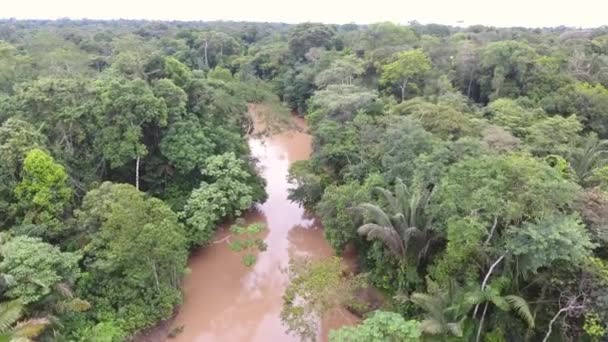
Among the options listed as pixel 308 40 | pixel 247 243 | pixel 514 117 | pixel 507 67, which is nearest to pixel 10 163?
pixel 247 243

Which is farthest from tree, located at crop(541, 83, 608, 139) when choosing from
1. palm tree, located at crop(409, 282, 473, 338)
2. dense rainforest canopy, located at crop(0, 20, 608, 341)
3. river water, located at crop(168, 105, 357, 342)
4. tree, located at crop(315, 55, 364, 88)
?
palm tree, located at crop(409, 282, 473, 338)

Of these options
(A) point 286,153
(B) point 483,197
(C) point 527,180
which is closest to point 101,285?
(B) point 483,197

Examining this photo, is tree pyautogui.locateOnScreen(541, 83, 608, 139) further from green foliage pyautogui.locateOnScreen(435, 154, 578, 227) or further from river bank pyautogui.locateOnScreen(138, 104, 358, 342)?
river bank pyautogui.locateOnScreen(138, 104, 358, 342)

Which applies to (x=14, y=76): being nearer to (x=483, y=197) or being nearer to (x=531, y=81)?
(x=483, y=197)

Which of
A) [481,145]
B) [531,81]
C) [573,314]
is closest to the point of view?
[573,314]

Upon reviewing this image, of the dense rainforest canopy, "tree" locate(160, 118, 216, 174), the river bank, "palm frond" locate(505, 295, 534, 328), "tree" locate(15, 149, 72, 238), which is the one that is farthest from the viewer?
"tree" locate(160, 118, 216, 174)
